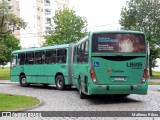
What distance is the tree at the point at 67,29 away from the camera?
1938 inches

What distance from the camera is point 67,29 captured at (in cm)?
4978

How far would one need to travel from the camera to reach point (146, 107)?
1427cm

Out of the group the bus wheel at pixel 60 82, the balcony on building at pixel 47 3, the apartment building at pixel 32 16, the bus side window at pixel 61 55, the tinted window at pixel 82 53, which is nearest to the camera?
the tinted window at pixel 82 53

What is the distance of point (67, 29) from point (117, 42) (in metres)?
34.6

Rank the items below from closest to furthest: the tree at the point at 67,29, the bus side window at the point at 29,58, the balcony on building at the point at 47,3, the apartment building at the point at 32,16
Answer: the bus side window at the point at 29,58 < the tree at the point at 67,29 < the apartment building at the point at 32,16 < the balcony on building at the point at 47,3

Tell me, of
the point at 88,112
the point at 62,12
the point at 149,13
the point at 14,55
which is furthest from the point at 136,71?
the point at 62,12

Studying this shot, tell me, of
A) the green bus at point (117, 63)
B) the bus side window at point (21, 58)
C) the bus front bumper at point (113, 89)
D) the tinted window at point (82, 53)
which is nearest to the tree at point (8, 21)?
the bus side window at point (21, 58)

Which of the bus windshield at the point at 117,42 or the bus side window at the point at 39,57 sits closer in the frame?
the bus windshield at the point at 117,42

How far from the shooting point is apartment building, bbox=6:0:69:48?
10362 cm

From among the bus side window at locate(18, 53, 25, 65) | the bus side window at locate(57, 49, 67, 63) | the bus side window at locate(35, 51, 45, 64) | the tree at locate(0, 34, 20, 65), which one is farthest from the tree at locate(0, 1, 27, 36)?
the bus side window at locate(57, 49, 67, 63)

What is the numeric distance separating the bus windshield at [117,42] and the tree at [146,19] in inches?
1031

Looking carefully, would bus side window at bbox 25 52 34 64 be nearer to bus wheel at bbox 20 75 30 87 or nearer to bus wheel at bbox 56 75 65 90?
bus wheel at bbox 20 75 30 87

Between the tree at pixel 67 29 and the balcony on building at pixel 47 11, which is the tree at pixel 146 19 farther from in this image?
the balcony on building at pixel 47 11

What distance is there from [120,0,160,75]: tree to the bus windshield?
26.2 metres
